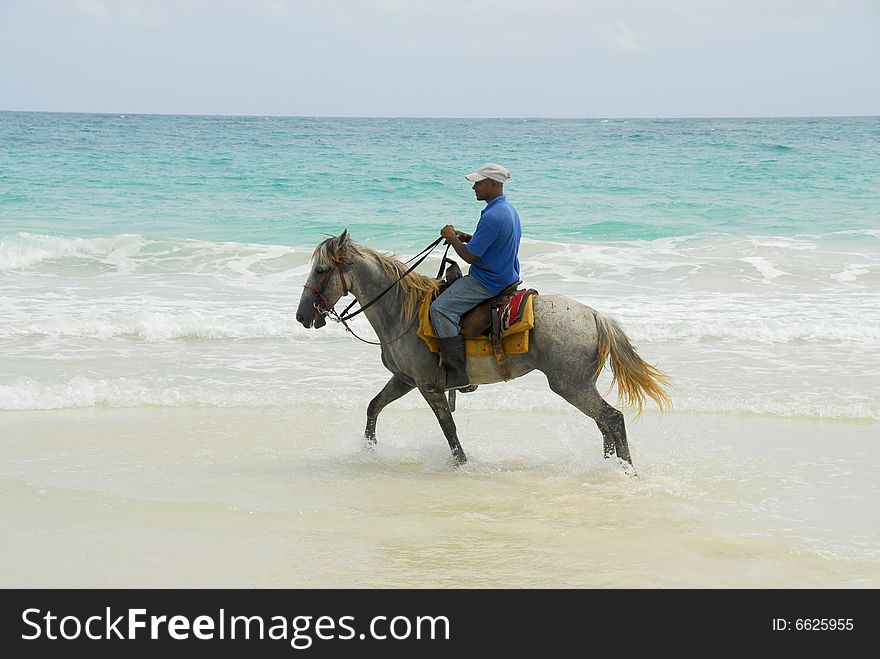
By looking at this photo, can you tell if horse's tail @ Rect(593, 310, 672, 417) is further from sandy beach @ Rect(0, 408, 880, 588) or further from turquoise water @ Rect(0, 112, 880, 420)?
turquoise water @ Rect(0, 112, 880, 420)

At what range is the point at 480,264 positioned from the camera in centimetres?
676

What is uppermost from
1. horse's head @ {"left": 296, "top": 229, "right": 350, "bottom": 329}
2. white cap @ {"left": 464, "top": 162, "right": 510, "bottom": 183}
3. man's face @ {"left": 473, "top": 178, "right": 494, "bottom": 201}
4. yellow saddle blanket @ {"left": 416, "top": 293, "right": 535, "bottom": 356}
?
white cap @ {"left": 464, "top": 162, "right": 510, "bottom": 183}

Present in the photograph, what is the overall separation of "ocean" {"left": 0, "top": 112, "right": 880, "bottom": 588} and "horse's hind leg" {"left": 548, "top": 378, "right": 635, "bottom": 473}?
0.16 m

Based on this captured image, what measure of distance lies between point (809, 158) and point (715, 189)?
12.7m

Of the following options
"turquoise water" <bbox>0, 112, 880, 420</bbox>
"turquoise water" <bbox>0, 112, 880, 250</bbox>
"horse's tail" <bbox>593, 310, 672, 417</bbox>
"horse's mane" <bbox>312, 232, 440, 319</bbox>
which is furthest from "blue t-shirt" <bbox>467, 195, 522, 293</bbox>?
"turquoise water" <bbox>0, 112, 880, 250</bbox>

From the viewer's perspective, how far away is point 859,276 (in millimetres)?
15938

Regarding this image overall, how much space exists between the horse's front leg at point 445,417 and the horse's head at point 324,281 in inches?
37.8

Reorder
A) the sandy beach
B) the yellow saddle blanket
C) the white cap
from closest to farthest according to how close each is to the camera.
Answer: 1. the sandy beach
2. the white cap
3. the yellow saddle blanket

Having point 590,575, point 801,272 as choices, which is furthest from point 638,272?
point 590,575

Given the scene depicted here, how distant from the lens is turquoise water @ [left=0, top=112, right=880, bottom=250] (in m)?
22.4

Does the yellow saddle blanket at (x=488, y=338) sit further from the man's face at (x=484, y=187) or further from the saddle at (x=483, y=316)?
the man's face at (x=484, y=187)

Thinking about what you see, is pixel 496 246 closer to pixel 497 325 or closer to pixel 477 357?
pixel 497 325

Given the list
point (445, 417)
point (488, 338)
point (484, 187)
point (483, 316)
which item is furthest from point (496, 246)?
point (445, 417)
